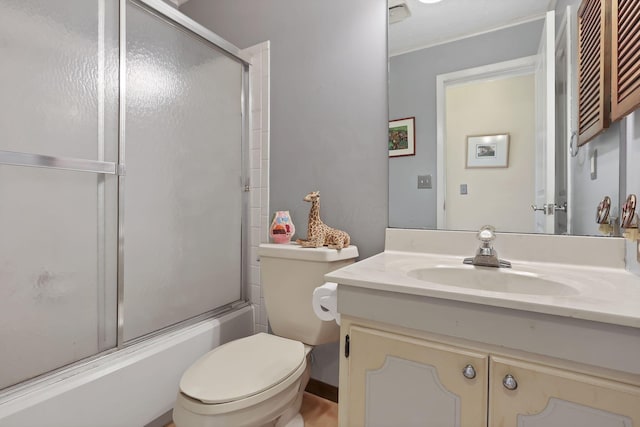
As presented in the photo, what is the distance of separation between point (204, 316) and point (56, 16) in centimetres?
130

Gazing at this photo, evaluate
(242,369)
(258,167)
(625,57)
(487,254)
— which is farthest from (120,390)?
(625,57)

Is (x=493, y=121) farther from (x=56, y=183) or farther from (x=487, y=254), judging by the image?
(x=56, y=183)

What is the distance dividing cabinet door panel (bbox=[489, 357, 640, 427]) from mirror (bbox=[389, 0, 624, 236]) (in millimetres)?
567

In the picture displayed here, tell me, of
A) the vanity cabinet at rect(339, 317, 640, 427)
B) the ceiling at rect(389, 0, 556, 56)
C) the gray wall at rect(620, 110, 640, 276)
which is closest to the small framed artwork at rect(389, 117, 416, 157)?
the ceiling at rect(389, 0, 556, 56)

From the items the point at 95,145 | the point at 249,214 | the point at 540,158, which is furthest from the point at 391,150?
the point at 95,145

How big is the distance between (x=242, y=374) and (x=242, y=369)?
30 mm

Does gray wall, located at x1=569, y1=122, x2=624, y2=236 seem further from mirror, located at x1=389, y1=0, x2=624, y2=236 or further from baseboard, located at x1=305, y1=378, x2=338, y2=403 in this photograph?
baseboard, located at x1=305, y1=378, x2=338, y2=403

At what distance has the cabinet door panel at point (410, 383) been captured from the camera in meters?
0.70

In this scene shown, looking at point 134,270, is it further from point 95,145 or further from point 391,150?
point 391,150

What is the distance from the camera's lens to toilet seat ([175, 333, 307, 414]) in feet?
3.07

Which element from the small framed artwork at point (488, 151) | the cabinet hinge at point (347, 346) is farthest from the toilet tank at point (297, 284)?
the small framed artwork at point (488, 151)

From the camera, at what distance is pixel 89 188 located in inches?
44.7

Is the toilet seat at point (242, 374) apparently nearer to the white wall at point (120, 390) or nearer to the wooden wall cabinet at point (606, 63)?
the white wall at point (120, 390)

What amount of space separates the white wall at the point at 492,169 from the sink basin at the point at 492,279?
0.75ft
